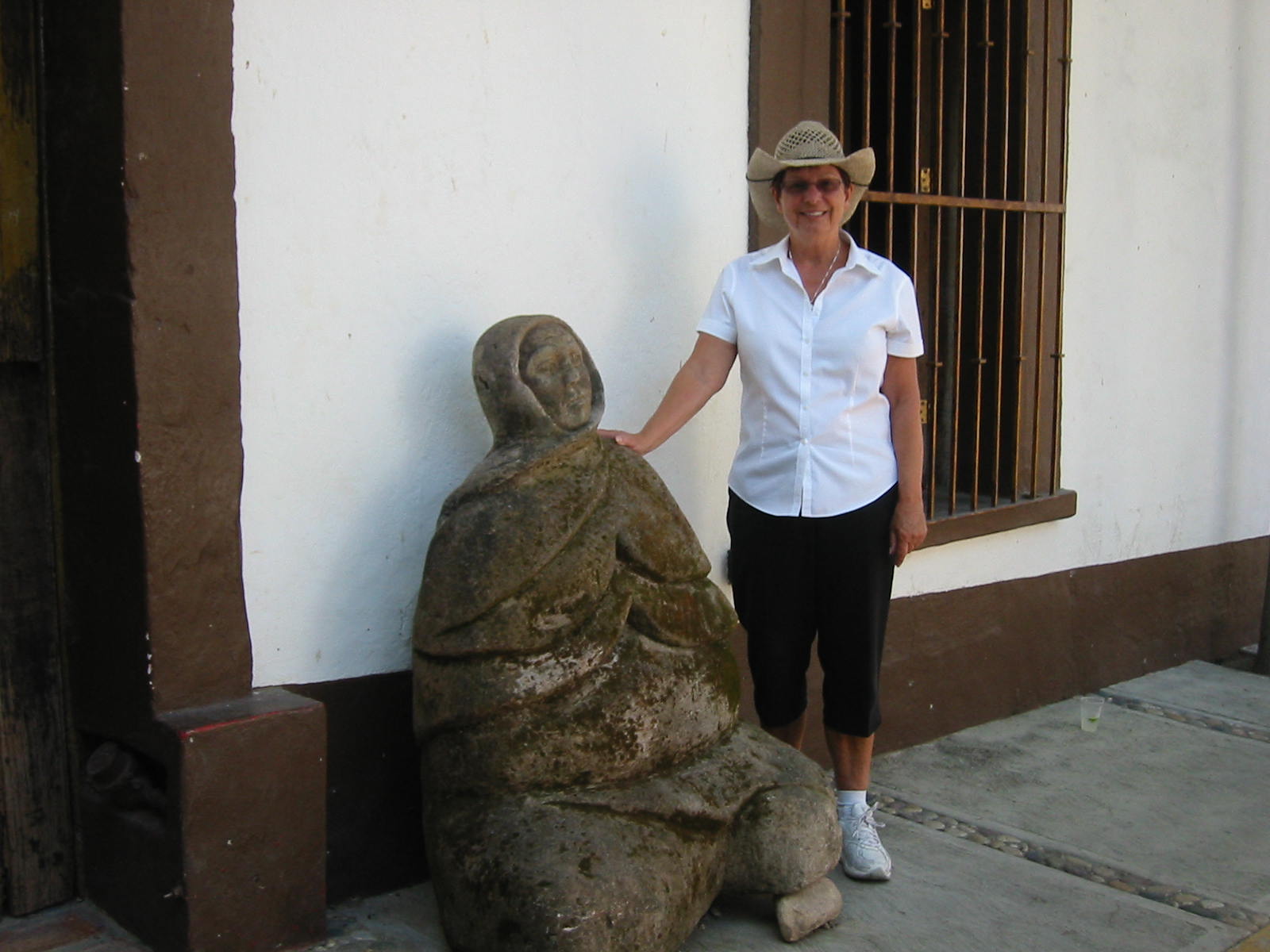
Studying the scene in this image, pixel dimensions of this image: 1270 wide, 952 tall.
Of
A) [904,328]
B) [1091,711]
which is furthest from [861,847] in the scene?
[1091,711]

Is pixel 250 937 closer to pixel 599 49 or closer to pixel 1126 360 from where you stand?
pixel 599 49

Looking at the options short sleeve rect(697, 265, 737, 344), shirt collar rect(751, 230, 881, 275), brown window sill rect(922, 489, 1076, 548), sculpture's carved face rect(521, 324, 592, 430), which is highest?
shirt collar rect(751, 230, 881, 275)

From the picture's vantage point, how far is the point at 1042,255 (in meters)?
5.15

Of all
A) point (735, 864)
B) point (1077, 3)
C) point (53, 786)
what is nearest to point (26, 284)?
point (53, 786)

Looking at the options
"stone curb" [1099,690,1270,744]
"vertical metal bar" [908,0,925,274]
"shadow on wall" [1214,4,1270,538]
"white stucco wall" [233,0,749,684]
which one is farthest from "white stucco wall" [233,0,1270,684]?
"shadow on wall" [1214,4,1270,538]

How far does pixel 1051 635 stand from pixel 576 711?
2943 millimetres

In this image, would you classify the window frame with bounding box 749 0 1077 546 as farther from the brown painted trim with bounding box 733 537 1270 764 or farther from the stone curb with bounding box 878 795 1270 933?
the stone curb with bounding box 878 795 1270 933

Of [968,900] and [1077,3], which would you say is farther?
[1077,3]

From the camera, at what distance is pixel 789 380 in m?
3.55

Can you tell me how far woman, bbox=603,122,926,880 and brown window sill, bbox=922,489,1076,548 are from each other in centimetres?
101

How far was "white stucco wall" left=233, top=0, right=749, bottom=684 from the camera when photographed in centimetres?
308

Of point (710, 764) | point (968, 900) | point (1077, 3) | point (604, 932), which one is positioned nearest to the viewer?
point (604, 932)

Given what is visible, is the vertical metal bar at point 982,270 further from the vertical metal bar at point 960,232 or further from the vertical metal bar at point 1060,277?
the vertical metal bar at point 1060,277

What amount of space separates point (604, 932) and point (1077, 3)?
401 cm
